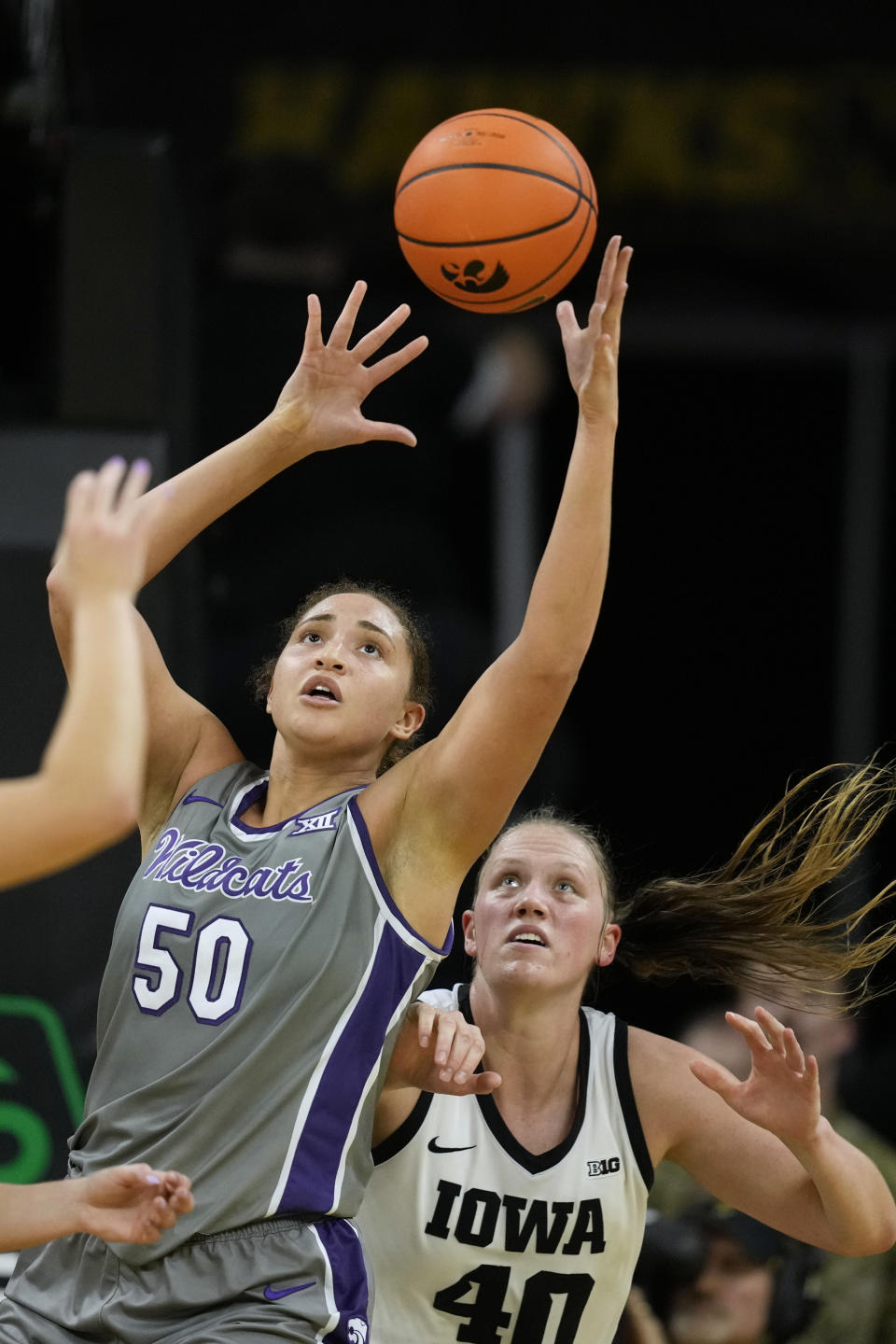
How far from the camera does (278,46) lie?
27.5 ft

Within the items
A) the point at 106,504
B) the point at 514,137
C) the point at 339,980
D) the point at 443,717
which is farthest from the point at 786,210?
the point at 106,504

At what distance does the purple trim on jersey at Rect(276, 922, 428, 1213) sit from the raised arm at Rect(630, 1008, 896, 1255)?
2.30ft

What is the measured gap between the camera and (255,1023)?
10.8 feet

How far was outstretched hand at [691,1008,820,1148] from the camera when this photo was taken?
3715mm

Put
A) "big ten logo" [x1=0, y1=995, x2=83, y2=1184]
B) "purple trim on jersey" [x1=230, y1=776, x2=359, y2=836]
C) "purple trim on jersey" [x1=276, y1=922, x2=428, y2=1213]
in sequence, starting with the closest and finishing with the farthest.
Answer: "purple trim on jersey" [x1=276, y1=922, x2=428, y2=1213], "purple trim on jersey" [x1=230, y1=776, x2=359, y2=836], "big ten logo" [x1=0, y1=995, x2=83, y2=1184]

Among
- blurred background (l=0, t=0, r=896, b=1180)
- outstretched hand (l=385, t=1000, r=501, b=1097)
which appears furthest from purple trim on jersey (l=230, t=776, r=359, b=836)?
blurred background (l=0, t=0, r=896, b=1180)

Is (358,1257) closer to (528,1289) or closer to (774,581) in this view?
(528,1289)

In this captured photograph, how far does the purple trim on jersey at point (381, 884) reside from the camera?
3.41 metres

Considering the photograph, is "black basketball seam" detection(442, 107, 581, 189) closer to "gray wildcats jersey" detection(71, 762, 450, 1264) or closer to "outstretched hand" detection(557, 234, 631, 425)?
"outstretched hand" detection(557, 234, 631, 425)

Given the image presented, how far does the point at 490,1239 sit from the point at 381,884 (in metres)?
1.10

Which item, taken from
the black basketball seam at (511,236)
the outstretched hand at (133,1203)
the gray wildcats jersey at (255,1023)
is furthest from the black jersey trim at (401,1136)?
the black basketball seam at (511,236)

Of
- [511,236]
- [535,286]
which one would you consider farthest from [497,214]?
[535,286]

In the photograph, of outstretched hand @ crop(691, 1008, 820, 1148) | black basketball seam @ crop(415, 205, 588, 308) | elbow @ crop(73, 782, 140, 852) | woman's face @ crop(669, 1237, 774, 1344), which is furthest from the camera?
woman's face @ crop(669, 1237, 774, 1344)

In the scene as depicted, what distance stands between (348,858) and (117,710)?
1109mm
